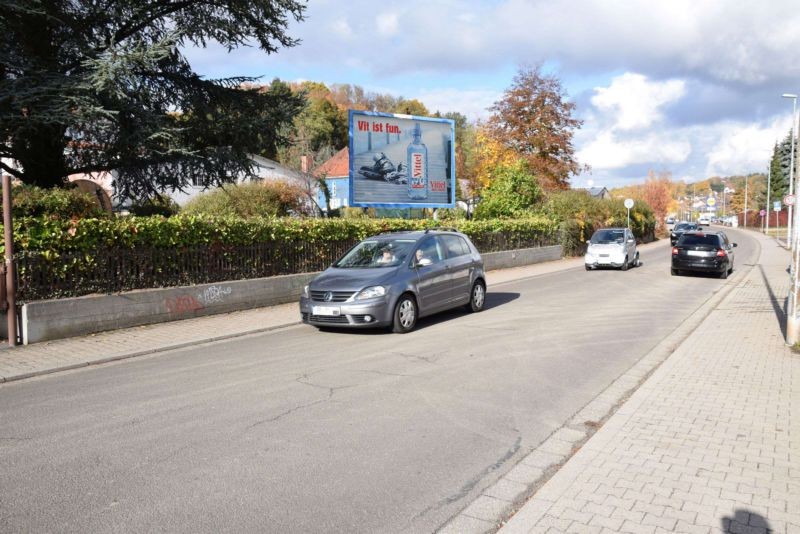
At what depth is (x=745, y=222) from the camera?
101m

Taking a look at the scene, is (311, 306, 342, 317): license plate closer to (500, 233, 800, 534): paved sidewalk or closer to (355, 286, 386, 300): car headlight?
(355, 286, 386, 300): car headlight

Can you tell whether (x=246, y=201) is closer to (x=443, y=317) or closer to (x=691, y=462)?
(x=443, y=317)

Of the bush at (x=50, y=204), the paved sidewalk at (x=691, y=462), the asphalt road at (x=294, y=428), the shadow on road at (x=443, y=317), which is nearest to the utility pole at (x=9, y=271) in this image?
the bush at (x=50, y=204)

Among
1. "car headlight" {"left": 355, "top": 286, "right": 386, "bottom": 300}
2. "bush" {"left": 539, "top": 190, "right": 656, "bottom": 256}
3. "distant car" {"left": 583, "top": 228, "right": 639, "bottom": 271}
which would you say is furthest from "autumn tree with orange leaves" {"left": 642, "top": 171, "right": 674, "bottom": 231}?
"car headlight" {"left": 355, "top": 286, "right": 386, "bottom": 300}

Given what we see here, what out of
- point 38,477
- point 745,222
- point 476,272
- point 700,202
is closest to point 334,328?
point 476,272

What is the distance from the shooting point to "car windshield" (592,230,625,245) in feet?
78.7

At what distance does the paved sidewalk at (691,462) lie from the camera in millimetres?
3598

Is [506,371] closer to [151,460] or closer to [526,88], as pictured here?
[151,460]

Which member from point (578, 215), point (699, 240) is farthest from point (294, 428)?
point (578, 215)

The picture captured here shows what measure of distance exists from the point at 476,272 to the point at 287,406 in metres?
7.05

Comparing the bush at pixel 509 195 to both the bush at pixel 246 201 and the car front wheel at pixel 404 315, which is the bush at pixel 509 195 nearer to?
the bush at pixel 246 201

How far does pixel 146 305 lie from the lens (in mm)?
10625

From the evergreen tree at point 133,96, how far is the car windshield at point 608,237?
13.5 metres

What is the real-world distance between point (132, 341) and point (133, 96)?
22.3 feet
